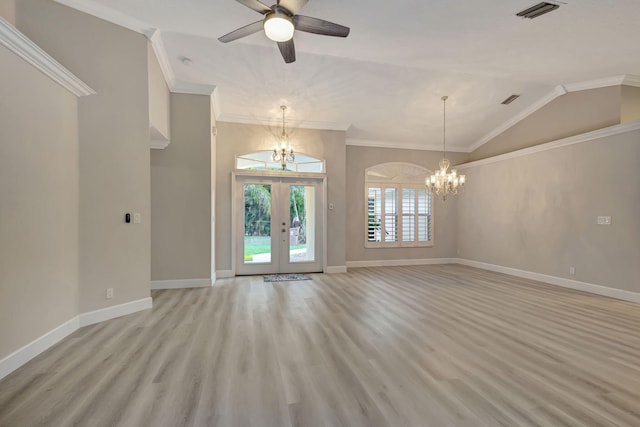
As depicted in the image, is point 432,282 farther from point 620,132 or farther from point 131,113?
point 131,113

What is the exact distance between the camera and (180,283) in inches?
208

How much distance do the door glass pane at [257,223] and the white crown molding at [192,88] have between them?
80.6 inches

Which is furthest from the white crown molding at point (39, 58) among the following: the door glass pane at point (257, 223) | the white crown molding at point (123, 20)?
the door glass pane at point (257, 223)

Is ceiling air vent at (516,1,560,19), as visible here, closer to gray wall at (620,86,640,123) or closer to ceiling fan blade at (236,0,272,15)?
ceiling fan blade at (236,0,272,15)

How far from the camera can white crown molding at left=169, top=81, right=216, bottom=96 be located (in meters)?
5.17

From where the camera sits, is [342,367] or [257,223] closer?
[342,367]

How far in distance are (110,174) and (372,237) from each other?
5.87 meters

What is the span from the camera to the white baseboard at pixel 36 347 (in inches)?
94.7

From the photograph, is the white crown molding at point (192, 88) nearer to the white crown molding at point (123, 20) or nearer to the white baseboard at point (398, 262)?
the white crown molding at point (123, 20)

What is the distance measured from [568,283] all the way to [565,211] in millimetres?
1370

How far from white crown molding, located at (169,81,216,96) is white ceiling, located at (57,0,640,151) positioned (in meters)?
0.06

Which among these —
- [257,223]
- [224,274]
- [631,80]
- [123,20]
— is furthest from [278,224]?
[631,80]

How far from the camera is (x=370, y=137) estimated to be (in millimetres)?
7574

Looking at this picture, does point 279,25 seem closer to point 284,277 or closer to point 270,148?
point 270,148
